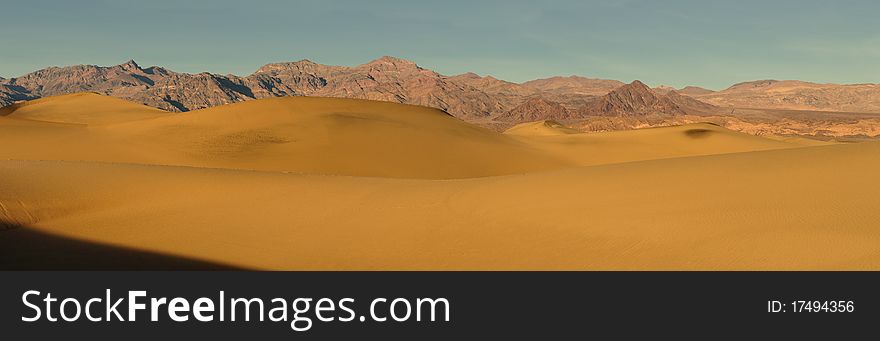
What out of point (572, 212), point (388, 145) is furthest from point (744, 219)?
point (388, 145)

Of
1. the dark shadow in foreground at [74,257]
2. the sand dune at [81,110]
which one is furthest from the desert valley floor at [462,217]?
the sand dune at [81,110]

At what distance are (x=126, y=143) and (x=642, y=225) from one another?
35360mm

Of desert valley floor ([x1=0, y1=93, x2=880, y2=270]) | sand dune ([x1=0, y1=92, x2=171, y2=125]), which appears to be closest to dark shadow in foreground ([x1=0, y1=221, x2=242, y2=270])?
desert valley floor ([x1=0, y1=93, x2=880, y2=270])

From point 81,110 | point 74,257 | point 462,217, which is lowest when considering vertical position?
point 74,257

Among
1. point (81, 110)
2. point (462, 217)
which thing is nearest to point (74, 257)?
point (462, 217)

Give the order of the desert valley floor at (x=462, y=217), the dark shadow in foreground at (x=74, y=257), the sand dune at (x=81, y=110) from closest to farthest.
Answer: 1. the dark shadow in foreground at (x=74, y=257)
2. the desert valley floor at (x=462, y=217)
3. the sand dune at (x=81, y=110)

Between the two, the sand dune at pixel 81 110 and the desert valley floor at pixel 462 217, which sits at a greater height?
the sand dune at pixel 81 110

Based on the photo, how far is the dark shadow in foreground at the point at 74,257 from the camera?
9.45m

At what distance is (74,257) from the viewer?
32.6ft

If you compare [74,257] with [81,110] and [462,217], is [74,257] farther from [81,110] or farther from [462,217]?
[81,110]

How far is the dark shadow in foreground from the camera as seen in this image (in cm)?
945

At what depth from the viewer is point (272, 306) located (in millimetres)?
7117

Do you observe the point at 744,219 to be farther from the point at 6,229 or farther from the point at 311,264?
the point at 6,229

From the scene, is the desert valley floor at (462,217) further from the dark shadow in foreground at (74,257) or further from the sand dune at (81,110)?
the sand dune at (81,110)
